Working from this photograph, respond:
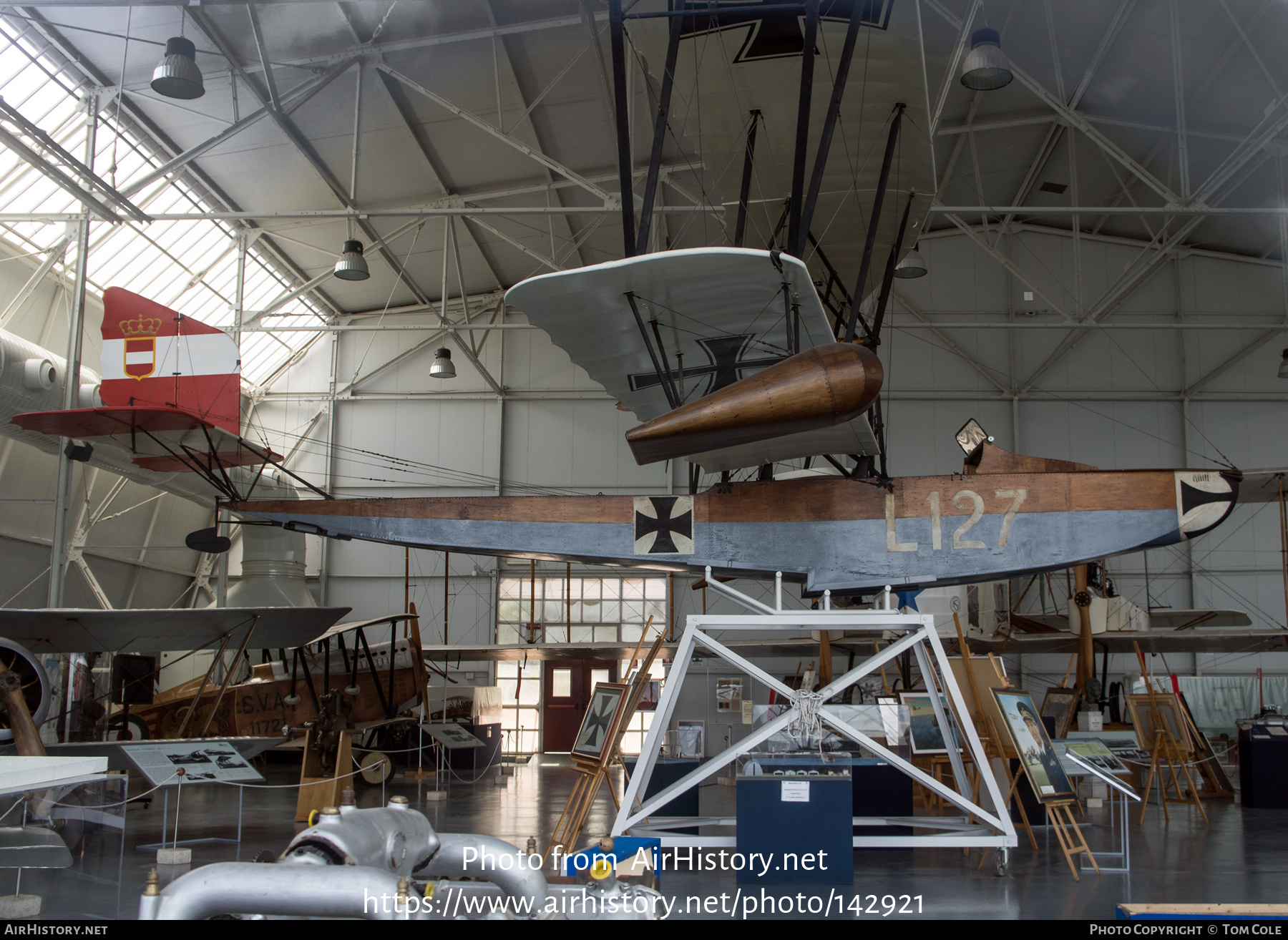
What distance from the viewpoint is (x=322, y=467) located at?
81.7 ft

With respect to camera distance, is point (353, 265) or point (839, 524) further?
point (353, 265)

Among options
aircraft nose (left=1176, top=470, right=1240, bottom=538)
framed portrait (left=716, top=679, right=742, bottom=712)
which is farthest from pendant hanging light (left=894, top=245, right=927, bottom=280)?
aircraft nose (left=1176, top=470, right=1240, bottom=538)

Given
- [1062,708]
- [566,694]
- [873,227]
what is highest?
[873,227]

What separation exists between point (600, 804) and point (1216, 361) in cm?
2054

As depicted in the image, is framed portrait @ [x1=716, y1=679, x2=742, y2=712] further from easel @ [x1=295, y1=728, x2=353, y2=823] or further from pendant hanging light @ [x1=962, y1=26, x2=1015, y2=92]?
pendant hanging light @ [x1=962, y1=26, x2=1015, y2=92]

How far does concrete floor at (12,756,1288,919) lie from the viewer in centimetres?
479

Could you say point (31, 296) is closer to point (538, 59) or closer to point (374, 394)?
point (374, 394)

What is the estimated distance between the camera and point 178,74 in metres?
10.6

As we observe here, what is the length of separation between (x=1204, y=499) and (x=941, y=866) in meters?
2.78

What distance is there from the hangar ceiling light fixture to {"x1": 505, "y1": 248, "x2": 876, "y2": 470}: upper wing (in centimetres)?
779

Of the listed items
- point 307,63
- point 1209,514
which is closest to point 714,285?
point 1209,514

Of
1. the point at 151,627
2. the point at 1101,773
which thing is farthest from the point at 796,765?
the point at 151,627

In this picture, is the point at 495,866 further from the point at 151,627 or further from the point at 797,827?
the point at 151,627

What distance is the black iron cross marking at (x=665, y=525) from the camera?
610 cm
